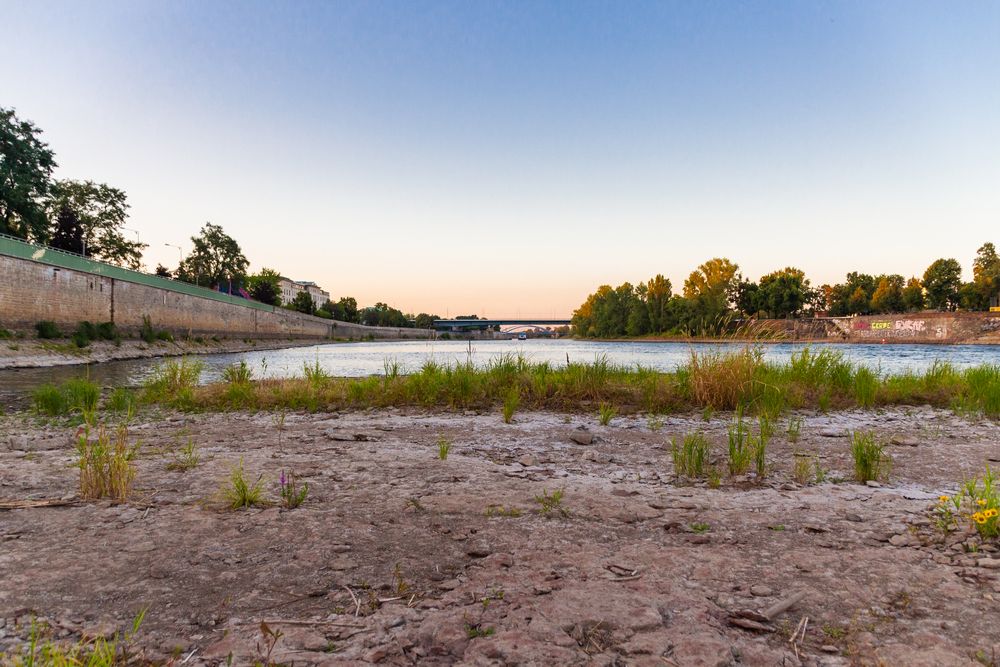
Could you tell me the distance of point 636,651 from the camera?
Result: 2.03 meters

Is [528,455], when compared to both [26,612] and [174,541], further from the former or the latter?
[26,612]

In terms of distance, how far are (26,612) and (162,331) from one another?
51.2 meters

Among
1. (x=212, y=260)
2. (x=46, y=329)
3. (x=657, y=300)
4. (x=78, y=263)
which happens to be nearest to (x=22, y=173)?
(x=78, y=263)

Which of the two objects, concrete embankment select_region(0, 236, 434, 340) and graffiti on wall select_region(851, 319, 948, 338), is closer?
concrete embankment select_region(0, 236, 434, 340)

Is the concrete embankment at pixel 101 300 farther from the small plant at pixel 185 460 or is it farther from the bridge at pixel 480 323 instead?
the bridge at pixel 480 323

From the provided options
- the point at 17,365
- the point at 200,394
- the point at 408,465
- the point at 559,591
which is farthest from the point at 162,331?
the point at 559,591

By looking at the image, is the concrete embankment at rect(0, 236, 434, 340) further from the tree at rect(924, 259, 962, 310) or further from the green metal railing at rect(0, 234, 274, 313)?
the tree at rect(924, 259, 962, 310)

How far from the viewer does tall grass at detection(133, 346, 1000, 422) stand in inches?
365

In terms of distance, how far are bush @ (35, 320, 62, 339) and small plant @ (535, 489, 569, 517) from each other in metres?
39.3

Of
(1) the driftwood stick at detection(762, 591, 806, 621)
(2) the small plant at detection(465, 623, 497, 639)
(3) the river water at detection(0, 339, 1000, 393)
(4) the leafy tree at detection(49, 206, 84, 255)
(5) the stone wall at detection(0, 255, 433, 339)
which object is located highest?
(4) the leafy tree at detection(49, 206, 84, 255)

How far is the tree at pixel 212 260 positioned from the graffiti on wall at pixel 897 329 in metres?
97.7

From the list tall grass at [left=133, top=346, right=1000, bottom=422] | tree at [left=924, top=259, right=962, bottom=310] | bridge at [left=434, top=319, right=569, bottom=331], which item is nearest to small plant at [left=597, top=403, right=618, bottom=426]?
tall grass at [left=133, top=346, right=1000, bottom=422]

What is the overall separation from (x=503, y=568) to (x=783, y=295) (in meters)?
103

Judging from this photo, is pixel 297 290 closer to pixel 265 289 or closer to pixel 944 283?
pixel 265 289
